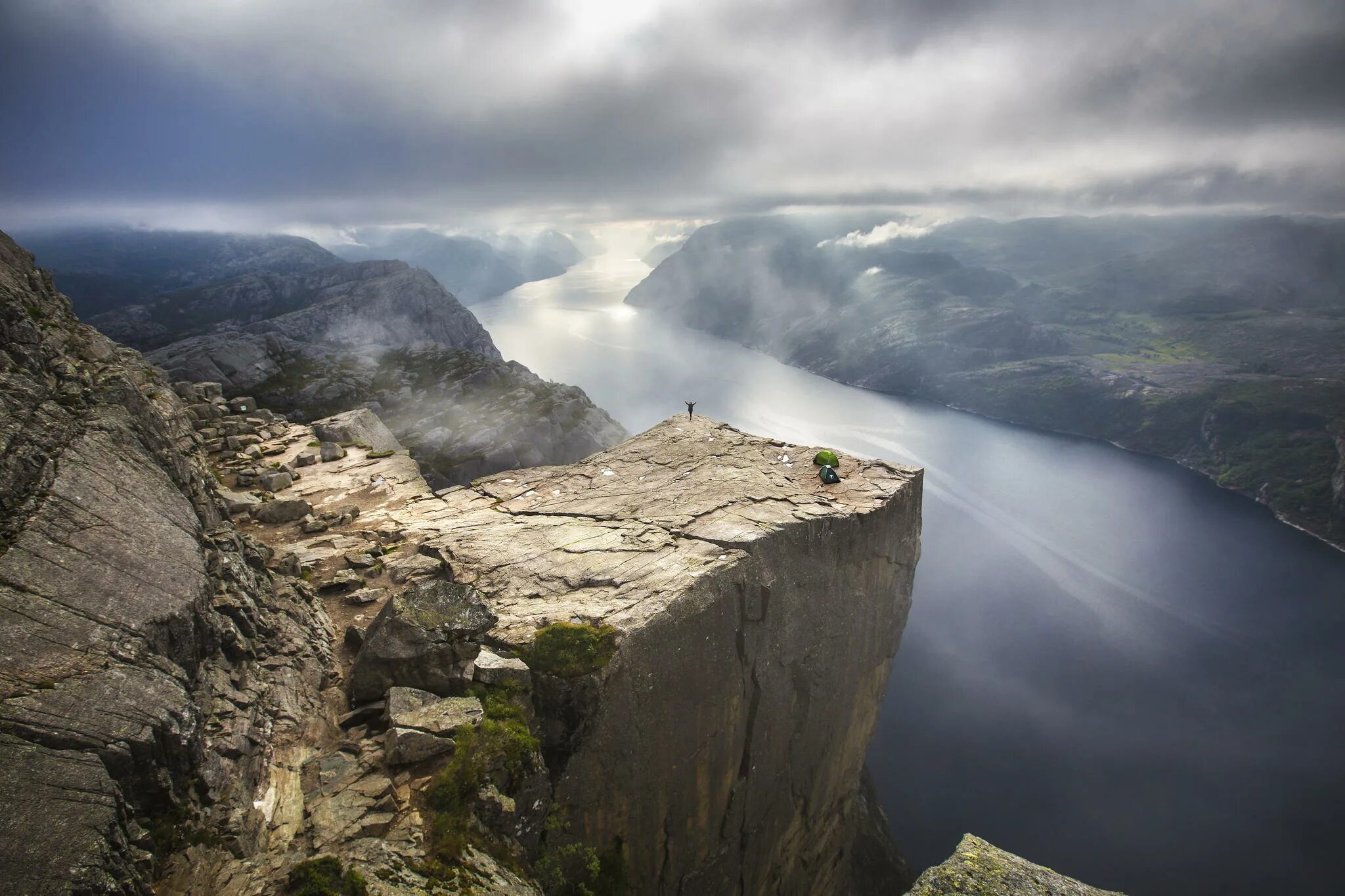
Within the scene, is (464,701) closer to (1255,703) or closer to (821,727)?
(821,727)

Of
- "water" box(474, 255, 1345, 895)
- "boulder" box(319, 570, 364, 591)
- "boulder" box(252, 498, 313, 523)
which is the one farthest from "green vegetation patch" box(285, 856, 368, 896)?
"water" box(474, 255, 1345, 895)

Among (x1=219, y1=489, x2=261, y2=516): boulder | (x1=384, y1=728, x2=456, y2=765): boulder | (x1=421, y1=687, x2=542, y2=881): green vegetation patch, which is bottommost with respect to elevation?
(x1=421, y1=687, x2=542, y2=881): green vegetation patch

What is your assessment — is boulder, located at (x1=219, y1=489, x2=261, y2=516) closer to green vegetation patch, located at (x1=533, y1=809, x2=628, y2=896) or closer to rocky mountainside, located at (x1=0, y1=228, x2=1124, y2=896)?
rocky mountainside, located at (x1=0, y1=228, x2=1124, y2=896)

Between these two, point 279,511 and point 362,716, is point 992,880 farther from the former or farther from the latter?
point 279,511

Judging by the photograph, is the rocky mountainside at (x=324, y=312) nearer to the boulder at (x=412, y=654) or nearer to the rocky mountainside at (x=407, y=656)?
the rocky mountainside at (x=407, y=656)

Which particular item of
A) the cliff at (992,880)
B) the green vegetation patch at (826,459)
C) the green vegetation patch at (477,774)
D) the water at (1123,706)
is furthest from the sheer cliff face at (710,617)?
the water at (1123,706)

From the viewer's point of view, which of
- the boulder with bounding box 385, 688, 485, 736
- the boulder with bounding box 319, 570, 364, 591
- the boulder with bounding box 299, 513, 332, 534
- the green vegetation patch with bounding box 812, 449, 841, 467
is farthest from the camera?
the green vegetation patch with bounding box 812, 449, 841, 467

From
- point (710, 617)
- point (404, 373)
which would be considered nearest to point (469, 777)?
point (710, 617)

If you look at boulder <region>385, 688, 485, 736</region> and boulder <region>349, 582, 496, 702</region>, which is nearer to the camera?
boulder <region>385, 688, 485, 736</region>

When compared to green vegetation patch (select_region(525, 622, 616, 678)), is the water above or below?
below
